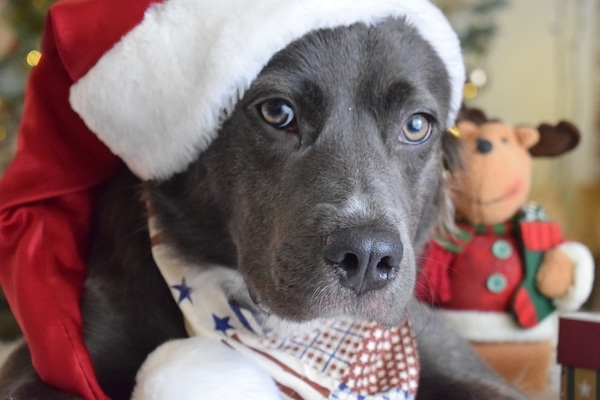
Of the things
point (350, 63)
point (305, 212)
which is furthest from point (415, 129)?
point (305, 212)

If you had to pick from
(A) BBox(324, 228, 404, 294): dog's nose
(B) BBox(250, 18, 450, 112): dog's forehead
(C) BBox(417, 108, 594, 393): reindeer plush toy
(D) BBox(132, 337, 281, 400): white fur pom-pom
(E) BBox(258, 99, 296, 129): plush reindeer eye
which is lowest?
(C) BBox(417, 108, 594, 393): reindeer plush toy

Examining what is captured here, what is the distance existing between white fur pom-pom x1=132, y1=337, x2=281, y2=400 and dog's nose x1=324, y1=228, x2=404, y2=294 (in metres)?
0.27

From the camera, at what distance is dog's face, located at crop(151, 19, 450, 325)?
45.3 inches

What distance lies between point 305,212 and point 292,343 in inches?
15.0

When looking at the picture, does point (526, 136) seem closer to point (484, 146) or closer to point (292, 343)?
point (484, 146)

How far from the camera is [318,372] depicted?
1.41 meters

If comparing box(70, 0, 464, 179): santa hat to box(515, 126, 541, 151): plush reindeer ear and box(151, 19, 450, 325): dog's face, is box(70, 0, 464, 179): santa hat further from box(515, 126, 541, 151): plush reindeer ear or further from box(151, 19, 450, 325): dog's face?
box(515, 126, 541, 151): plush reindeer ear

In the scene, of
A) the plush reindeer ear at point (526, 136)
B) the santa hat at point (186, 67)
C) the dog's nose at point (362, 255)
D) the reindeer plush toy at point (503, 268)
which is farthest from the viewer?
the plush reindeer ear at point (526, 136)

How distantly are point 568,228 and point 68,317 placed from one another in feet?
9.86

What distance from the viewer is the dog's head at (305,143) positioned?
1.16 m

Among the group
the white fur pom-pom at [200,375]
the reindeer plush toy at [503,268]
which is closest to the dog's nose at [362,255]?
the white fur pom-pom at [200,375]

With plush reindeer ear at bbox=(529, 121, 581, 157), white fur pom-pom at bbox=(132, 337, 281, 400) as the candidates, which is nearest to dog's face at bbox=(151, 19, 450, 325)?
white fur pom-pom at bbox=(132, 337, 281, 400)

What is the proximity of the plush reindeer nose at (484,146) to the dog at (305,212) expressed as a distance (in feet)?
1.06

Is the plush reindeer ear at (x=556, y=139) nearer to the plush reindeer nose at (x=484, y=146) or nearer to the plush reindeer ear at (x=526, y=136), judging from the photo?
the plush reindeer ear at (x=526, y=136)
